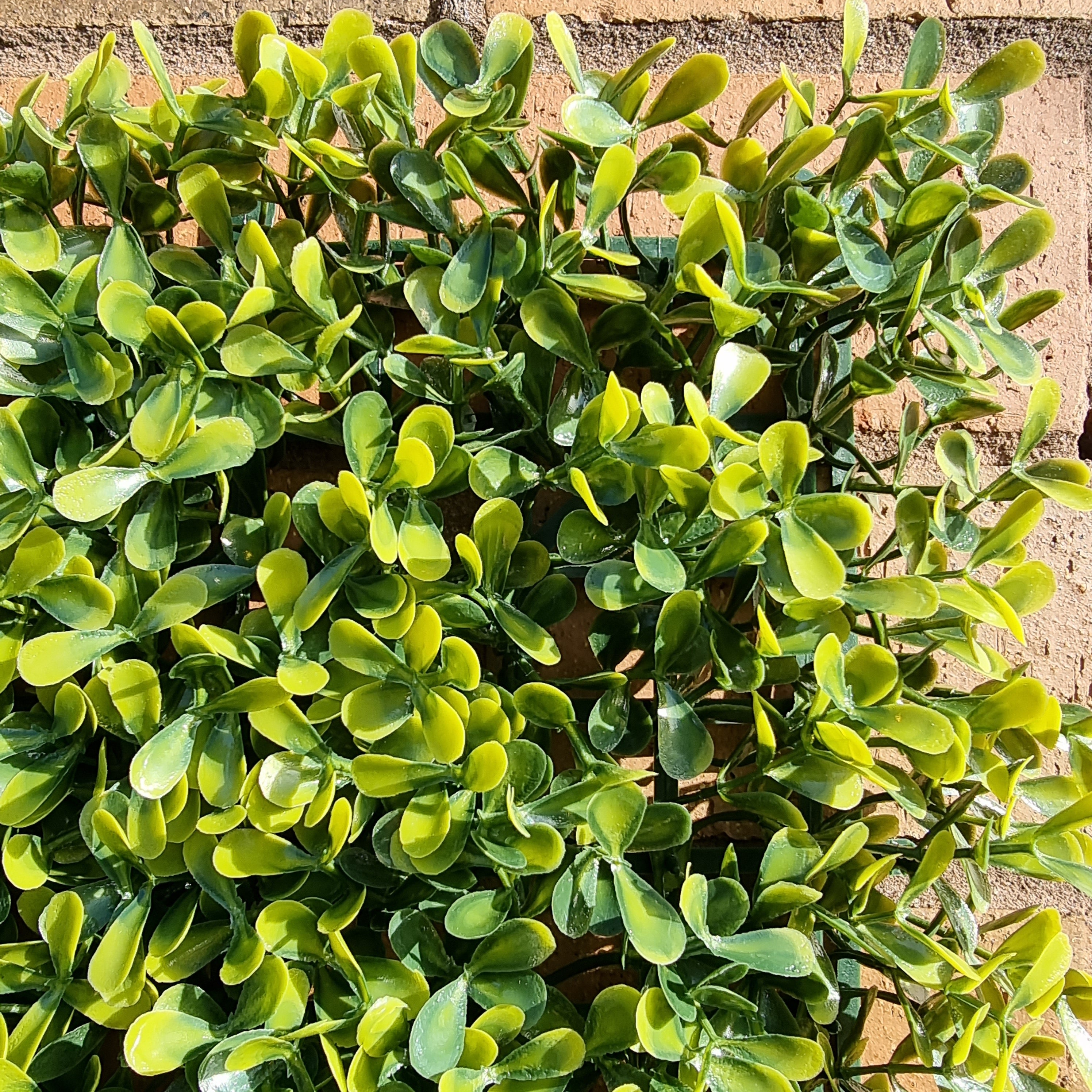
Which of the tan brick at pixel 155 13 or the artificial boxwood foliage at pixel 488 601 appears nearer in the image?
→ the artificial boxwood foliage at pixel 488 601

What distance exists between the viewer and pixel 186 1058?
16.4 inches

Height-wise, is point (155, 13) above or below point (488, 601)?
above

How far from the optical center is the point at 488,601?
43 centimetres

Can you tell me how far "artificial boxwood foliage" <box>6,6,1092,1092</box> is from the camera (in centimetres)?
41

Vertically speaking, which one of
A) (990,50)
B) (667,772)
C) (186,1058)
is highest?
(990,50)

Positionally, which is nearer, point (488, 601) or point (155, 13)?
point (488, 601)

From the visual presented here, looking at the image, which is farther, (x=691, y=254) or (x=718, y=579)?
(x=718, y=579)

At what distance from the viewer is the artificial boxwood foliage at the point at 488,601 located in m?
0.41

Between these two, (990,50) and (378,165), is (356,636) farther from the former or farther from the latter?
(990,50)

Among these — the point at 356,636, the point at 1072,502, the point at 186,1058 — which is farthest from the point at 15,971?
the point at 1072,502

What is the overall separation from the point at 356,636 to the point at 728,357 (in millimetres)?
206

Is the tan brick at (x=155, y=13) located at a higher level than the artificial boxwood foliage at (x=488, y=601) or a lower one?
higher

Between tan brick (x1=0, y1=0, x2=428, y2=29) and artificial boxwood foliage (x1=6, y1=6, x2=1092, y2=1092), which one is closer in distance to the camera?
artificial boxwood foliage (x1=6, y1=6, x2=1092, y2=1092)

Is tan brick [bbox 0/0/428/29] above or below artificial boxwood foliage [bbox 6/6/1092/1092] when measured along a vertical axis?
above
